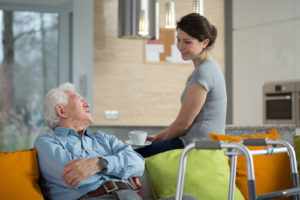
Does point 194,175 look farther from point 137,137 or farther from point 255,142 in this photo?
point 255,142

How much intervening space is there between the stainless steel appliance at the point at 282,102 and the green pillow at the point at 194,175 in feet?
9.85

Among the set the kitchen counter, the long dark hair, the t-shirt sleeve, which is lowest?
the kitchen counter

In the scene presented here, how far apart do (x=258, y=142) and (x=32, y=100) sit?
18.6 ft

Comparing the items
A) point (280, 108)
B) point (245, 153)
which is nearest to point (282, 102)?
point (280, 108)

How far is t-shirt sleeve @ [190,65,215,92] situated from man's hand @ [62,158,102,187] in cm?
81

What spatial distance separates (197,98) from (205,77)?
0.13m

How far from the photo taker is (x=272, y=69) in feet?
18.3

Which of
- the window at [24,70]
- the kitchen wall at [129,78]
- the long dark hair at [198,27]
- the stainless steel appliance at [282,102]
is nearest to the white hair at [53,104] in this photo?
the long dark hair at [198,27]

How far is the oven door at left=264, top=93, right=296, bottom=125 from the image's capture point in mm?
5266

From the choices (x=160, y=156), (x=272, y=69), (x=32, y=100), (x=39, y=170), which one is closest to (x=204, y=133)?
(x=160, y=156)

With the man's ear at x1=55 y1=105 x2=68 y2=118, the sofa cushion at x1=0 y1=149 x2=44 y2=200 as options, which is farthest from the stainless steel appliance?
the sofa cushion at x1=0 y1=149 x2=44 y2=200

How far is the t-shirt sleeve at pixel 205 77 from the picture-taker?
2508 millimetres

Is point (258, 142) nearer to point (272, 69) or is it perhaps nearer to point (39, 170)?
point (39, 170)

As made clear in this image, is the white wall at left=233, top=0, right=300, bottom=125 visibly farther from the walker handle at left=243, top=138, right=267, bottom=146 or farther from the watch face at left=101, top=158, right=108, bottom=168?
the walker handle at left=243, top=138, right=267, bottom=146
